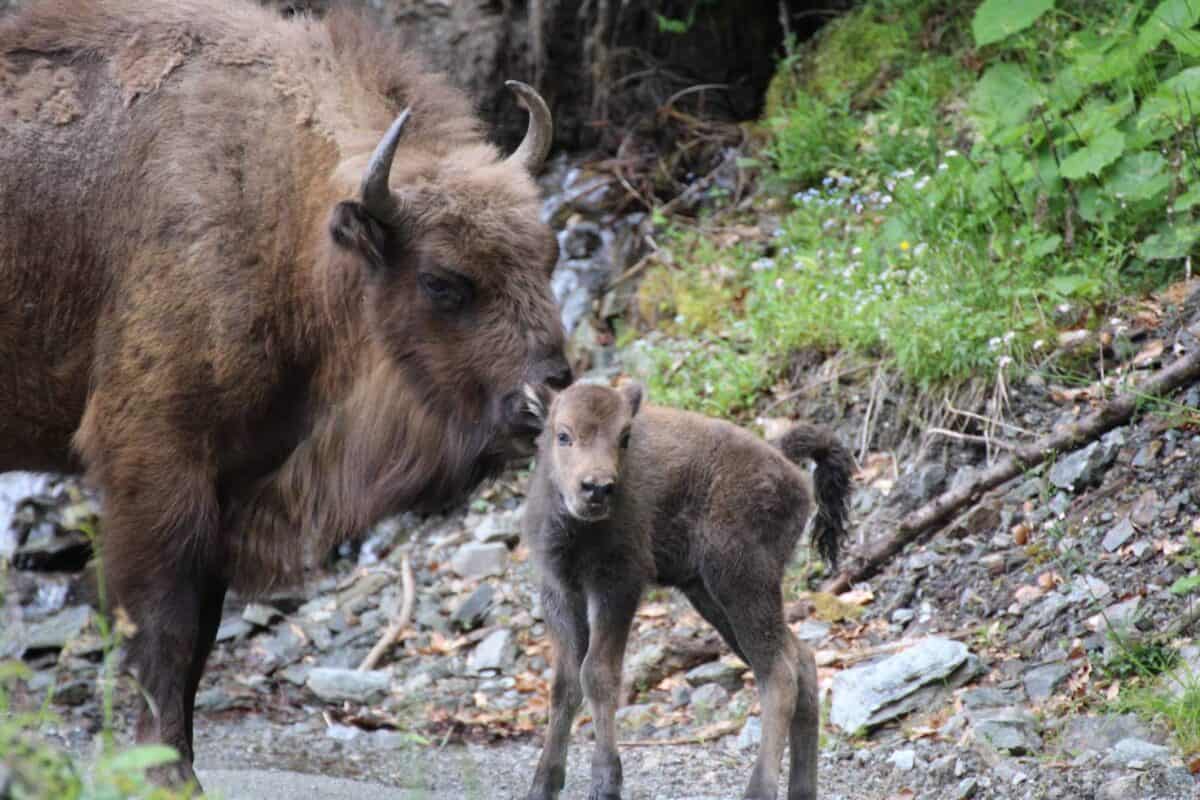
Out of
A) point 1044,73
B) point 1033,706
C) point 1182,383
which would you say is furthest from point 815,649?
point 1044,73

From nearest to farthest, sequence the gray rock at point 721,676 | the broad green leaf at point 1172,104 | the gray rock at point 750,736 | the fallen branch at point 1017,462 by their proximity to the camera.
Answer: the gray rock at point 750,736, the fallen branch at point 1017,462, the gray rock at point 721,676, the broad green leaf at point 1172,104

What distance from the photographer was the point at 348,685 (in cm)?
977

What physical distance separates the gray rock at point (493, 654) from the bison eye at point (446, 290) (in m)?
4.11

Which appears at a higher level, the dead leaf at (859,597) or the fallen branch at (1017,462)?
the fallen branch at (1017,462)

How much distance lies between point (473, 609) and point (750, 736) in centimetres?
301

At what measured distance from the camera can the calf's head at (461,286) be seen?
20.1ft

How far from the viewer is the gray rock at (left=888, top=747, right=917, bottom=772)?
7.12 metres

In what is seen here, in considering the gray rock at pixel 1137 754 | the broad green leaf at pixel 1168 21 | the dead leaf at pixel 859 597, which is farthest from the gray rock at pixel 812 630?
the broad green leaf at pixel 1168 21

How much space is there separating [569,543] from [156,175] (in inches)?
92.4

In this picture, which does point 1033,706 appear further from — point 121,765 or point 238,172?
point 121,765

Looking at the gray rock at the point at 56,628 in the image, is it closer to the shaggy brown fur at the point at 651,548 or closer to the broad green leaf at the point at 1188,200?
the shaggy brown fur at the point at 651,548

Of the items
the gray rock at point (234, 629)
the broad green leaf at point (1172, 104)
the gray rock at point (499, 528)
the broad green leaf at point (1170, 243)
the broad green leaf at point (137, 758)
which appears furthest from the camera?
the gray rock at point (499, 528)

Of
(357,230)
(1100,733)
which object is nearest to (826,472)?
(1100,733)

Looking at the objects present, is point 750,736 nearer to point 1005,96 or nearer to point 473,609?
point 473,609
